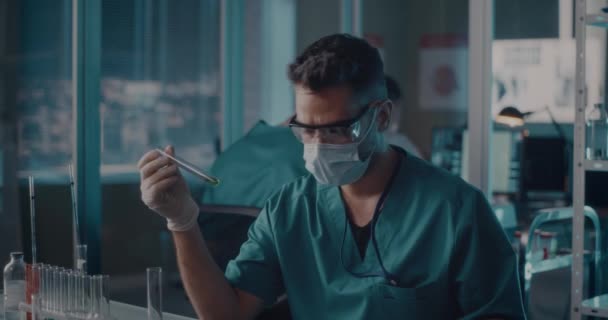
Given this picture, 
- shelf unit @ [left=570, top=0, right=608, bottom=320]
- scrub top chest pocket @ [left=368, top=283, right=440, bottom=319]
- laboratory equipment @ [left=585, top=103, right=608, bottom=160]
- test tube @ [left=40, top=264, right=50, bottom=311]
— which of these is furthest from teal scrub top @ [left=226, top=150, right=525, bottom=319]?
laboratory equipment @ [left=585, top=103, right=608, bottom=160]

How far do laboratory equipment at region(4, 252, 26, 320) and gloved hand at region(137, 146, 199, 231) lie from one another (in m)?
0.46

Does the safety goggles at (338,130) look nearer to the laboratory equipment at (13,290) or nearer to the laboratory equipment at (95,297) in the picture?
the laboratory equipment at (95,297)

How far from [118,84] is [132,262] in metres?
0.97

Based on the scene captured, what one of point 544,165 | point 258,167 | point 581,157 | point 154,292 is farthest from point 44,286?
point 544,165

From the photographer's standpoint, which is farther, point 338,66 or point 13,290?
point 13,290

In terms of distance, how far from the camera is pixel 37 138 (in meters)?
3.88

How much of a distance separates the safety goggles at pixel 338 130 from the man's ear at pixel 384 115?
0.04 metres

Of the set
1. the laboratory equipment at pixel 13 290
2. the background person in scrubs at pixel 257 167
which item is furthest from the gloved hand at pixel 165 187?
the background person in scrubs at pixel 257 167

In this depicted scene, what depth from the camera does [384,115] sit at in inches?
63.6

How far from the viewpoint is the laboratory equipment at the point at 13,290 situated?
1.73 m

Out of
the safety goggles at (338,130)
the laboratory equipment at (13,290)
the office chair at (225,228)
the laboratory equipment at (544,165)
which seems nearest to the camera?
the safety goggles at (338,130)

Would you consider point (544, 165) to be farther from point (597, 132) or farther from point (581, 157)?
point (581, 157)

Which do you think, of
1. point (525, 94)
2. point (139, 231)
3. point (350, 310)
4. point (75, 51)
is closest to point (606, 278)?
point (350, 310)

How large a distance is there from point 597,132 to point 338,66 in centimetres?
134
